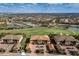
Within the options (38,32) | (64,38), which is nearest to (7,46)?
(38,32)

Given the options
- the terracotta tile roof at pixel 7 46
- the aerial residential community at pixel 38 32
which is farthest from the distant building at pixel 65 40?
the terracotta tile roof at pixel 7 46

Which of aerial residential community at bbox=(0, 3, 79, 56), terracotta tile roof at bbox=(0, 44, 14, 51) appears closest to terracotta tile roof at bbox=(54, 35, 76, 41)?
aerial residential community at bbox=(0, 3, 79, 56)

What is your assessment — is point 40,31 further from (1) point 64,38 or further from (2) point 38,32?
(1) point 64,38

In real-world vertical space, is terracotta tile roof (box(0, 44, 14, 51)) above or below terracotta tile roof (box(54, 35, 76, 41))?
below

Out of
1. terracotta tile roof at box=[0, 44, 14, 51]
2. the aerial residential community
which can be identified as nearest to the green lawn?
the aerial residential community

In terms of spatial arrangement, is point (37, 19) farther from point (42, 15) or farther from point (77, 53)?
point (77, 53)

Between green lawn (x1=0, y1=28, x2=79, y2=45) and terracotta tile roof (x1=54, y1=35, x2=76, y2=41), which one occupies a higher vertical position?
green lawn (x1=0, y1=28, x2=79, y2=45)

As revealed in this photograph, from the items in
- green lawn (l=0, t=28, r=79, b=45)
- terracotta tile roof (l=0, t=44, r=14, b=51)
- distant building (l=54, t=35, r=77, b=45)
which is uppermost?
green lawn (l=0, t=28, r=79, b=45)

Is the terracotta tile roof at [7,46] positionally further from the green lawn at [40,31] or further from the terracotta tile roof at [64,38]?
the terracotta tile roof at [64,38]

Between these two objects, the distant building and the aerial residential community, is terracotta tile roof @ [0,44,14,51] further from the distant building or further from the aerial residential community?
the distant building
